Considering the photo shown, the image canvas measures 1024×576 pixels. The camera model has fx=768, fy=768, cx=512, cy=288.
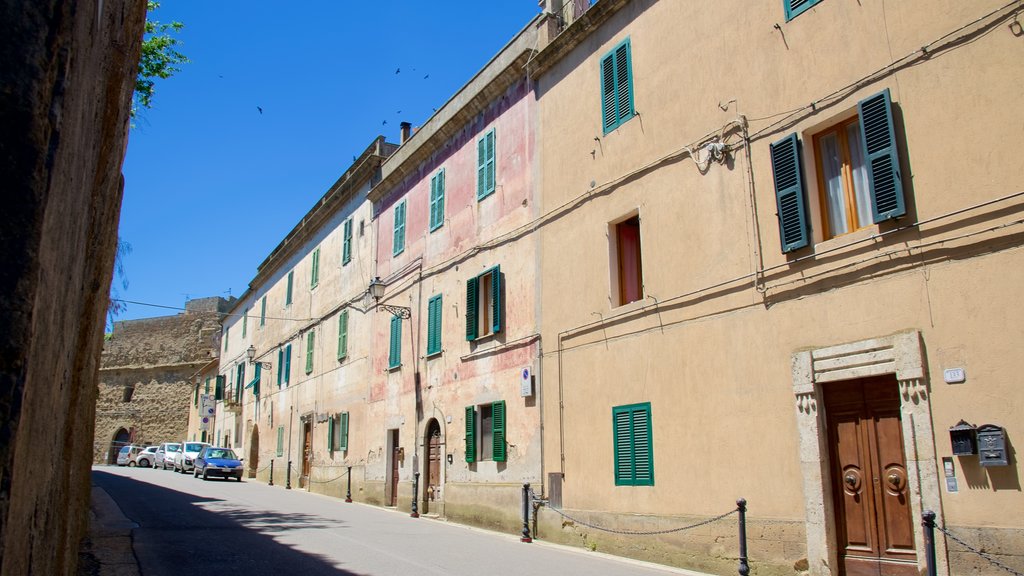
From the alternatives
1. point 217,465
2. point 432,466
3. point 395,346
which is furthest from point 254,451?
point 432,466

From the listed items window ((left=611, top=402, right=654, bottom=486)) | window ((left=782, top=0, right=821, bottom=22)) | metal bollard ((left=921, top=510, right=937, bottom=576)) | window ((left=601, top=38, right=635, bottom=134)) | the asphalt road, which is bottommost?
the asphalt road

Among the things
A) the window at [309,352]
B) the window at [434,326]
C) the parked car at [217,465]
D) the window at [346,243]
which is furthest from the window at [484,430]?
the parked car at [217,465]

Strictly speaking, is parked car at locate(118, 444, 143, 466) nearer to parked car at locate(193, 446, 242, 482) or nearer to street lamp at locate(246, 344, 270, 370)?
street lamp at locate(246, 344, 270, 370)

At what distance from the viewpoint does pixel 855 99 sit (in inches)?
351

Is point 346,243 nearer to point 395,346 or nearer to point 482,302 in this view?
point 395,346

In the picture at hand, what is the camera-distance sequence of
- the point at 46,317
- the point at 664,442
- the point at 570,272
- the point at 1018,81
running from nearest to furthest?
the point at 46,317 < the point at 1018,81 < the point at 664,442 < the point at 570,272

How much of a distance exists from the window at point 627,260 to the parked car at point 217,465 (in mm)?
22490

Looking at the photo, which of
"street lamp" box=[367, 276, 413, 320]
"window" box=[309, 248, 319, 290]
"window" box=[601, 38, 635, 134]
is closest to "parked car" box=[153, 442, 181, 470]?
"window" box=[309, 248, 319, 290]

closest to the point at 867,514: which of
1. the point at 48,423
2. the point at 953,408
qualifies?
the point at 953,408

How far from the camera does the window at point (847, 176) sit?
8.34 m

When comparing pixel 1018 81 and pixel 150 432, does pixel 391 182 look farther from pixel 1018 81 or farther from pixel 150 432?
pixel 150 432

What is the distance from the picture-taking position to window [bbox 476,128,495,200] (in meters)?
17.0

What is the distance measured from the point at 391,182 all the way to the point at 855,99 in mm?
15580

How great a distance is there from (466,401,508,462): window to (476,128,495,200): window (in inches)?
186
